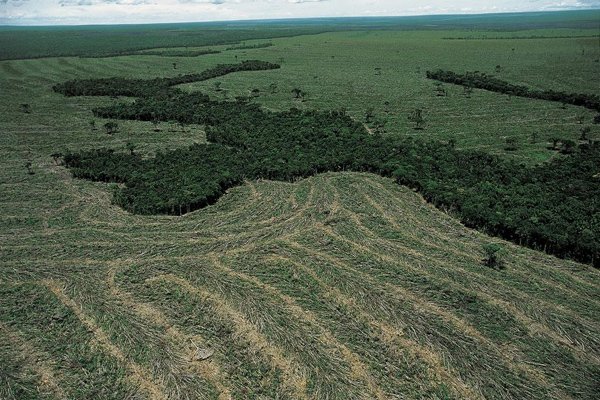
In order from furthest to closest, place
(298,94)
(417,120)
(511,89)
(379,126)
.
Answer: (511,89) → (298,94) → (417,120) → (379,126)

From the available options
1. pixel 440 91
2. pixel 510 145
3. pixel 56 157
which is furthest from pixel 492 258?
pixel 440 91

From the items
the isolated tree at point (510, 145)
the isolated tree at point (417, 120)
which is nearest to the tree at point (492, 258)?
the isolated tree at point (510, 145)

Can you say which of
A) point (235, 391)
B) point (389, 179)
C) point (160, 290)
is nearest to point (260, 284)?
point (160, 290)

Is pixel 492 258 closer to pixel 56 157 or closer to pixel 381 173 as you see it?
pixel 381 173

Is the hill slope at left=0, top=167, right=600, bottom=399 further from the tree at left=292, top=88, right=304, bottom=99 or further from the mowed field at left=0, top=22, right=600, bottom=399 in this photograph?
the tree at left=292, top=88, right=304, bottom=99

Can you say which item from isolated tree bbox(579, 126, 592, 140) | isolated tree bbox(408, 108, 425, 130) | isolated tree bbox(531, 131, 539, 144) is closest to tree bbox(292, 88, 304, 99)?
isolated tree bbox(408, 108, 425, 130)

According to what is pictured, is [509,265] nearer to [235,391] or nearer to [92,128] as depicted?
[235,391]

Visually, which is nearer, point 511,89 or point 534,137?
point 534,137
